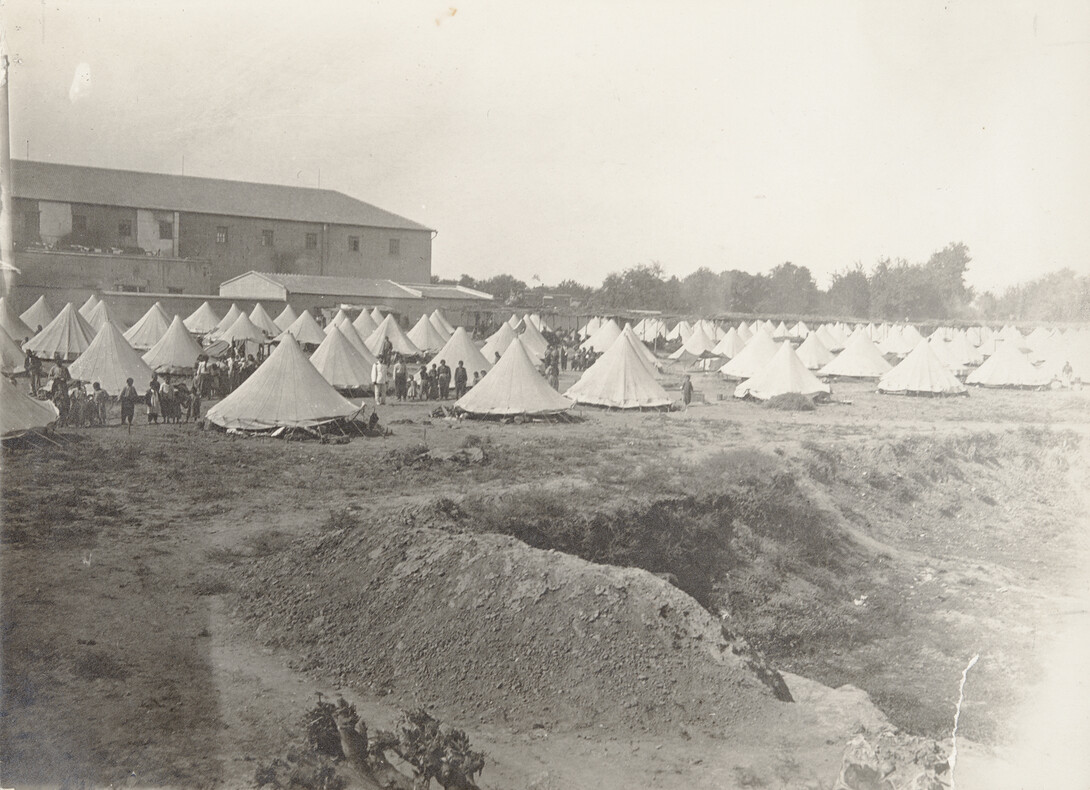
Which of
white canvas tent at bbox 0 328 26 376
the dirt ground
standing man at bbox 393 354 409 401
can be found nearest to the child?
the dirt ground

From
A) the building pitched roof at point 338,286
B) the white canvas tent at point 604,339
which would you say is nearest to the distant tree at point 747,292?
the white canvas tent at point 604,339

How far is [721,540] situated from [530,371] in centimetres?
800

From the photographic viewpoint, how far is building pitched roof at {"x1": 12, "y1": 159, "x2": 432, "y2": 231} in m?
36.1

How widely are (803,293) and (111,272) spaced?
5385 centimetres

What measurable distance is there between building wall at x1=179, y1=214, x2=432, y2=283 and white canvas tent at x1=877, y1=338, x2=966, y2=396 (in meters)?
28.6

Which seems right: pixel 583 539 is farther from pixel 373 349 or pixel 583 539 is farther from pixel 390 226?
pixel 390 226

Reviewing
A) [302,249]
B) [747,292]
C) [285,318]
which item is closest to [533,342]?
[285,318]

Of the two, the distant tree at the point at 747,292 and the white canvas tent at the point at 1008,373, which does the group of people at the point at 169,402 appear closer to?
the white canvas tent at the point at 1008,373

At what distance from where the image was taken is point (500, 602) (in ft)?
23.1

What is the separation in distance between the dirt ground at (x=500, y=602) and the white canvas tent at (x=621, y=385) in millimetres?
3220

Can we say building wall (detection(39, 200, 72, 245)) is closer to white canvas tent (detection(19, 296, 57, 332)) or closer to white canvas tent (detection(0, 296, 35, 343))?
white canvas tent (detection(19, 296, 57, 332))

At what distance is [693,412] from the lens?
21.0m

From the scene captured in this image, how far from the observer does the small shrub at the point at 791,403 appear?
22031 mm

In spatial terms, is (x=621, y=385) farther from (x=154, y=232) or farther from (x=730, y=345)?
(x=154, y=232)
